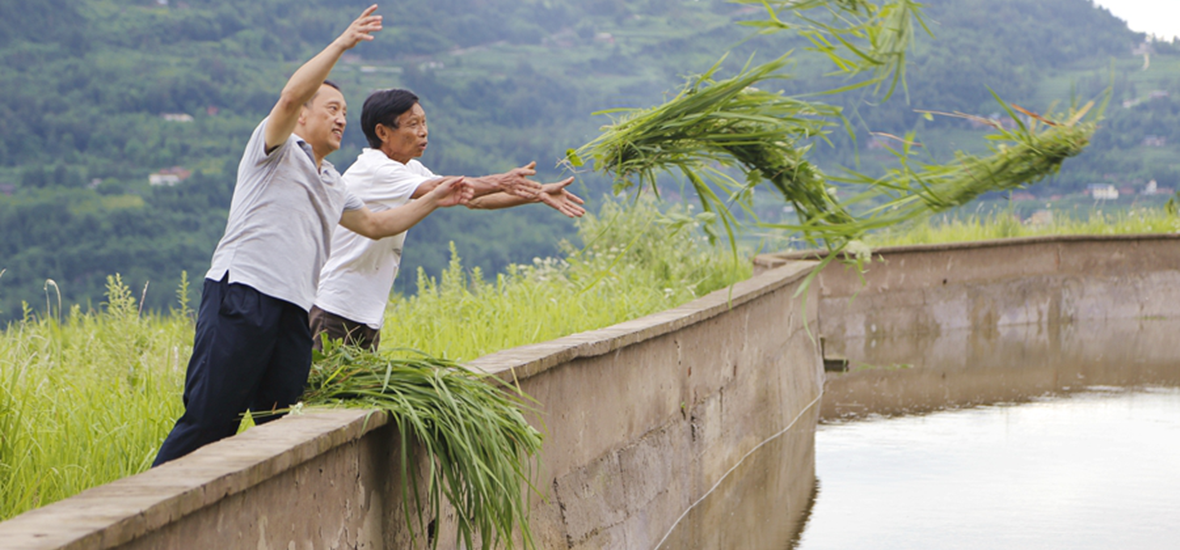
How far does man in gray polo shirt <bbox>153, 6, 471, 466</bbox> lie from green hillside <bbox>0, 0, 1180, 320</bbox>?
31441 mm

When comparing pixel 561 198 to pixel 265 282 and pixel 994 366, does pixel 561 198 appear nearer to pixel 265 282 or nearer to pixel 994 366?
pixel 265 282

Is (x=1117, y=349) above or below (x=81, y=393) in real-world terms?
below

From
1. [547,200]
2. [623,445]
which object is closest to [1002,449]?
[623,445]

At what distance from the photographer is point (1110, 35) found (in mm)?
98688

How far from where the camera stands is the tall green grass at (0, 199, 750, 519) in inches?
141

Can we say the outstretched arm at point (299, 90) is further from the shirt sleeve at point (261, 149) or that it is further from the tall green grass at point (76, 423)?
the tall green grass at point (76, 423)

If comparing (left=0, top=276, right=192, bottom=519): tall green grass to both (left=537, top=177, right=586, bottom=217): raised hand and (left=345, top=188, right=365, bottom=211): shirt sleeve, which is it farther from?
(left=537, top=177, right=586, bottom=217): raised hand

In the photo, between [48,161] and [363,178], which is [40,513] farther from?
[48,161]

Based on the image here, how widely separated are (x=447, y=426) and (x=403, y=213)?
38.3 inches

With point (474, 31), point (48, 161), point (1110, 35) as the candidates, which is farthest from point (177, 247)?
point (1110, 35)

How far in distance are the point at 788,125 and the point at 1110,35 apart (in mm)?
105595

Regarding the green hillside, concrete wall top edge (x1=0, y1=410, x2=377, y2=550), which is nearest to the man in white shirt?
concrete wall top edge (x1=0, y1=410, x2=377, y2=550)

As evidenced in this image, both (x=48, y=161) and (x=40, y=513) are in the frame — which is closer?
(x=40, y=513)

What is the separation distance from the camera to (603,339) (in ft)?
17.5
